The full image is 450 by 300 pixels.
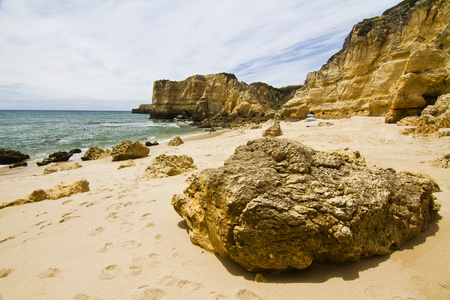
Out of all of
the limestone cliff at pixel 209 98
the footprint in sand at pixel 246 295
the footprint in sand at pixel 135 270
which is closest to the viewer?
the footprint in sand at pixel 246 295

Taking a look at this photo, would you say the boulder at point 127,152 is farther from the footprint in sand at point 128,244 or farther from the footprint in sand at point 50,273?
the footprint in sand at point 50,273

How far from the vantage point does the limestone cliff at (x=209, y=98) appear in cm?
3544

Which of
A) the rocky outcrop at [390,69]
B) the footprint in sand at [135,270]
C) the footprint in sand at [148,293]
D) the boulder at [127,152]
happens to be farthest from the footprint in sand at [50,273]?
the rocky outcrop at [390,69]

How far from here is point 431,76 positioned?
10.7 metres

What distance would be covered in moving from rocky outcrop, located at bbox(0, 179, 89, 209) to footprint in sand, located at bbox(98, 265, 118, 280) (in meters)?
3.11

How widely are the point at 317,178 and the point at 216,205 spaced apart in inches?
43.5

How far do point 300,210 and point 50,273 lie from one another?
96.7 inches

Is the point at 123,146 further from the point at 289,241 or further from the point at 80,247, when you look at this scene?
the point at 289,241

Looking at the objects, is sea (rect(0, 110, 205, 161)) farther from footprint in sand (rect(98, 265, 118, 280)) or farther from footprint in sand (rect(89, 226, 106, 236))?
footprint in sand (rect(98, 265, 118, 280))

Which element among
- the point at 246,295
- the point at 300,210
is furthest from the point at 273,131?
the point at 246,295

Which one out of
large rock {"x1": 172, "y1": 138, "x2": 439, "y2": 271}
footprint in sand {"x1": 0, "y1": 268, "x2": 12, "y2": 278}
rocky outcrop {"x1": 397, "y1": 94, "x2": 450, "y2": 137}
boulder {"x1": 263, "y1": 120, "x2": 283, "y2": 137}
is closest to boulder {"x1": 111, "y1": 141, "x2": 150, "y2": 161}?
footprint in sand {"x1": 0, "y1": 268, "x2": 12, "y2": 278}

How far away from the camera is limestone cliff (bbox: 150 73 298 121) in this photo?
116 ft

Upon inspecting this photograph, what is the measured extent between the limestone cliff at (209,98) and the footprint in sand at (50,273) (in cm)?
3317

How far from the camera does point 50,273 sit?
1960mm
